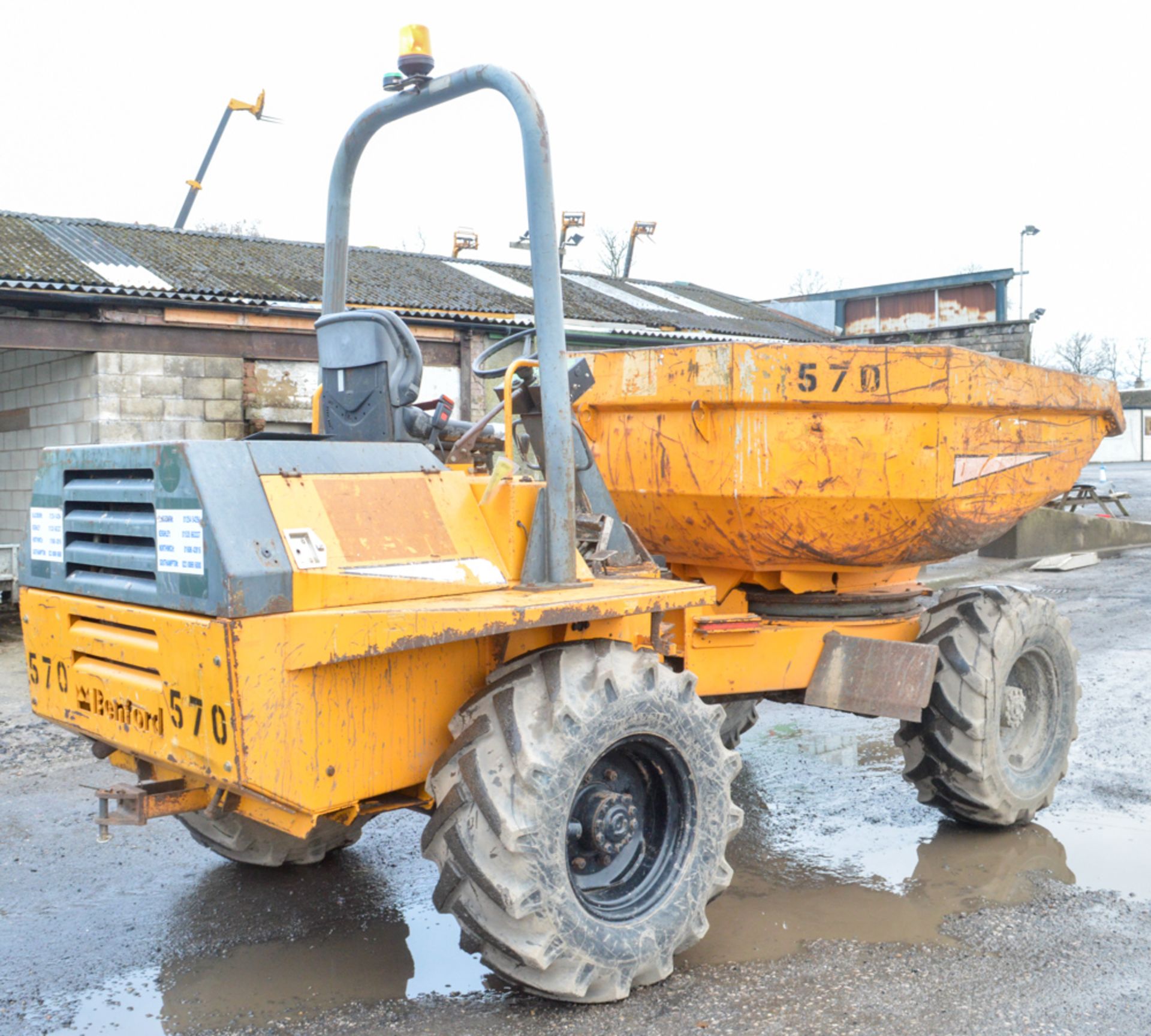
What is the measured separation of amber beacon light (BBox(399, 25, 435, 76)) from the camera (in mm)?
3682

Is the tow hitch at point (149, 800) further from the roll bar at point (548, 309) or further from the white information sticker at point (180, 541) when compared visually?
the roll bar at point (548, 309)

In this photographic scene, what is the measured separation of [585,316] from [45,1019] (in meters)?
12.8

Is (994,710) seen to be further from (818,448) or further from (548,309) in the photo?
(548,309)

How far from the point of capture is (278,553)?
296 cm

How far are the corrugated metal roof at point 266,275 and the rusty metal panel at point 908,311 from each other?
253 inches

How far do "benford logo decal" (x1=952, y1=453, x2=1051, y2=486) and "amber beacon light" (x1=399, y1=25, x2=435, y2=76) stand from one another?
2.52 metres

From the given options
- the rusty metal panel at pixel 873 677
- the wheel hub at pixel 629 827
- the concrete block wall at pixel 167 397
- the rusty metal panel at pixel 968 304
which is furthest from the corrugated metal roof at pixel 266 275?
the wheel hub at pixel 629 827

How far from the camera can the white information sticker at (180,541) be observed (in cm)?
292

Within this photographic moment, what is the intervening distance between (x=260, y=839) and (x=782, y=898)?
2012 mm

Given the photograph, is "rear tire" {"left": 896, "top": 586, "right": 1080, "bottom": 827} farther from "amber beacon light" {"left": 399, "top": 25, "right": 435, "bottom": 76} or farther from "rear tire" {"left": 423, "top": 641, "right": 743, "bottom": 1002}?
"amber beacon light" {"left": 399, "top": 25, "right": 435, "bottom": 76}

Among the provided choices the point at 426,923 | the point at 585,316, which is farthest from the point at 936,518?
the point at 585,316

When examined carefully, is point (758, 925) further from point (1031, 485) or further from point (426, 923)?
point (1031, 485)

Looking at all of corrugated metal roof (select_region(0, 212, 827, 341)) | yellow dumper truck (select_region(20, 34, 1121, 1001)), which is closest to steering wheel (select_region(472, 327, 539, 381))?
yellow dumper truck (select_region(20, 34, 1121, 1001))

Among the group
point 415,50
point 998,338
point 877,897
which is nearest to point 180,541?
point 415,50
